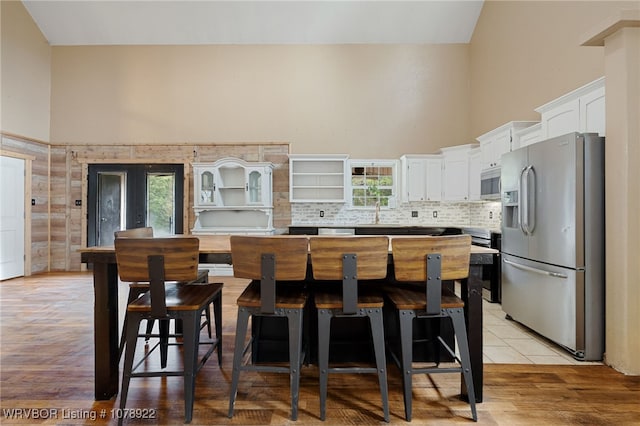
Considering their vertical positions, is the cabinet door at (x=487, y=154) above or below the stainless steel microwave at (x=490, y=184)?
above

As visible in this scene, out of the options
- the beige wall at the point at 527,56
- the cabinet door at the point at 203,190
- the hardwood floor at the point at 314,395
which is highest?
the beige wall at the point at 527,56

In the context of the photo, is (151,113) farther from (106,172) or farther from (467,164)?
(467,164)

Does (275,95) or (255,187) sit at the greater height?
(275,95)

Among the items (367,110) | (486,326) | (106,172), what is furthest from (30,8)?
(486,326)

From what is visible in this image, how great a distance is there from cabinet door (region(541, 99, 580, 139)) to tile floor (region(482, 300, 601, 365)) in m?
1.93

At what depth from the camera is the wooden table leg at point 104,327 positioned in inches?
72.1

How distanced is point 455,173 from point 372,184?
1.41 metres

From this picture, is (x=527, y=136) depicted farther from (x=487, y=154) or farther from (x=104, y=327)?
(x=104, y=327)

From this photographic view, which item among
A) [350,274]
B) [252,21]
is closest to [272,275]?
[350,274]

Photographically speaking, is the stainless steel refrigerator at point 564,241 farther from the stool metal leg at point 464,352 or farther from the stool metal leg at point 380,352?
the stool metal leg at point 380,352

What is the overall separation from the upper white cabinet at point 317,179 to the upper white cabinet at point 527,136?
258 centimetres

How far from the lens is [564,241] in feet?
8.08

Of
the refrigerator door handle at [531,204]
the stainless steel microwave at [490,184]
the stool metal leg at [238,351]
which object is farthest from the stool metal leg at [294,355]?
the stainless steel microwave at [490,184]

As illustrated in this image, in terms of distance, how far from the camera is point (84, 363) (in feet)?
7.64
